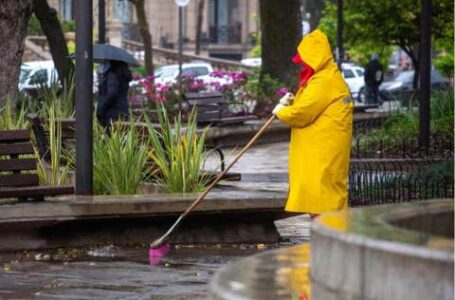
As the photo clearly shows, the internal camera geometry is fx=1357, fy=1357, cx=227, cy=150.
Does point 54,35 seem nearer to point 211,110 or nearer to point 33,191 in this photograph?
point 211,110

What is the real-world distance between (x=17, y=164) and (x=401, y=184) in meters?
4.13

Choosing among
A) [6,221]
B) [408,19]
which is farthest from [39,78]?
[408,19]

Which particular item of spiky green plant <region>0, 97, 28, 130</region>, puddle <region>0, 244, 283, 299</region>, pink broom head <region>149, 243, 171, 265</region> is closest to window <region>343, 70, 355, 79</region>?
spiky green plant <region>0, 97, 28, 130</region>

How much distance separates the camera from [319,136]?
9.57 m

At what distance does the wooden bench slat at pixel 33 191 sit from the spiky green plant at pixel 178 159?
1.01 meters

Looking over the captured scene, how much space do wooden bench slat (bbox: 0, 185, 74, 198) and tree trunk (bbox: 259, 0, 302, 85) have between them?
1744 centimetres

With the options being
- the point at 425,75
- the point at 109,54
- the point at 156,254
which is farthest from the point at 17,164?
the point at 425,75

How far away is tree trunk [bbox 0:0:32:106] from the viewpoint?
48.9ft

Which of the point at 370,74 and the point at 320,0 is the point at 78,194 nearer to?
the point at 370,74

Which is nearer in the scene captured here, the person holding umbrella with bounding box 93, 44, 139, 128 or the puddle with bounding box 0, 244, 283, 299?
the puddle with bounding box 0, 244, 283, 299

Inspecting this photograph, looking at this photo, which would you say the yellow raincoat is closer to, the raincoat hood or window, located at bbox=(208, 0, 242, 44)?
Result: the raincoat hood

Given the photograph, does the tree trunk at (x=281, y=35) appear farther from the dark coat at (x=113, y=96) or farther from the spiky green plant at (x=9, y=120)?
the spiky green plant at (x=9, y=120)

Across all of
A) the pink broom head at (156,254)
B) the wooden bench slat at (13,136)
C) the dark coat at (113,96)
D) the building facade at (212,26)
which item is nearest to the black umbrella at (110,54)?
the dark coat at (113,96)

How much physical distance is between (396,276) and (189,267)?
16.3 ft
